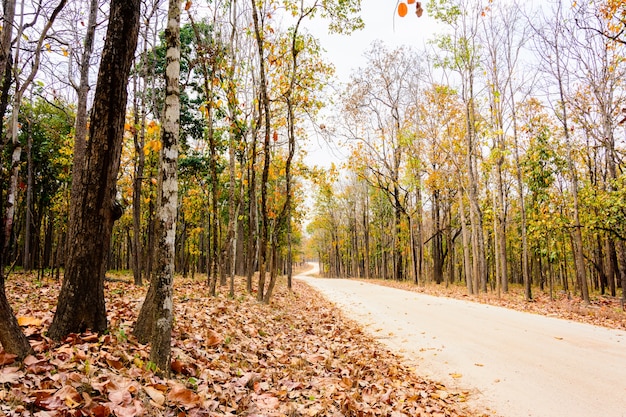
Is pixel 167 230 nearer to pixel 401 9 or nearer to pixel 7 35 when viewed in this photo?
pixel 401 9

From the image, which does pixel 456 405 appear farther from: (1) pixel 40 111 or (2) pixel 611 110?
(1) pixel 40 111

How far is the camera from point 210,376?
14.5 feet

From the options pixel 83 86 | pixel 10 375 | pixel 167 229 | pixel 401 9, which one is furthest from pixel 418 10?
pixel 83 86

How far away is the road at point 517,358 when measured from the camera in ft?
14.4

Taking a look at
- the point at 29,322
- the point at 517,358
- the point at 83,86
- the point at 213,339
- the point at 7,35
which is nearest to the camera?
the point at 29,322

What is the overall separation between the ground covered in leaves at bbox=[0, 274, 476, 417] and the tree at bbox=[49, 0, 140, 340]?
1.17 feet

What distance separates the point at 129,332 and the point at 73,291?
3.27 feet

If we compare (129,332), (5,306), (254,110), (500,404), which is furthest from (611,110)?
(5,306)

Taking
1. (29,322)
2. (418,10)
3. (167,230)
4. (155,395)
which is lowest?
(155,395)

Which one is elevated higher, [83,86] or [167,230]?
Result: [83,86]

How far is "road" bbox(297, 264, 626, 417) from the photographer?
4.38 meters

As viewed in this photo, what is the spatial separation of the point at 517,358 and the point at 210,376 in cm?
509

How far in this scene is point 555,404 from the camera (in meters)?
4.28

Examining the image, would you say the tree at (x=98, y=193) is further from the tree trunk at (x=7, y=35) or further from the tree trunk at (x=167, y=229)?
→ the tree trunk at (x=7, y=35)
